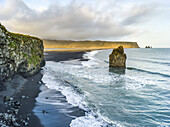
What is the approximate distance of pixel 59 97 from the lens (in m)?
9.91

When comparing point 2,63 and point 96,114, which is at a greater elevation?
point 2,63

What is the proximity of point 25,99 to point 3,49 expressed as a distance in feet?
13.5

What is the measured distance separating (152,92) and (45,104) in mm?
10961

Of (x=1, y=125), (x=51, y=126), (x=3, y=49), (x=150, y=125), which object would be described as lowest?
(x=150, y=125)

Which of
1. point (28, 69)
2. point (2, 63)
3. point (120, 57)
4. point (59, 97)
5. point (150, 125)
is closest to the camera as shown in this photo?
point (150, 125)

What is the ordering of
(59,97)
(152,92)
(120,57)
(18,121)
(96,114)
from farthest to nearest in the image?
(120,57)
(152,92)
(59,97)
(96,114)
(18,121)

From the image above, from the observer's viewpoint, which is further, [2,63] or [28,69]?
[28,69]

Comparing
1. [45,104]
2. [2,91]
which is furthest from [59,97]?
[2,91]

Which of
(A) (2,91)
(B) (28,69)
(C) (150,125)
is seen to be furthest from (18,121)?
(B) (28,69)

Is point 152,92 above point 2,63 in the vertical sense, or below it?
below

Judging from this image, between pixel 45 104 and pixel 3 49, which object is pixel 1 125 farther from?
pixel 3 49

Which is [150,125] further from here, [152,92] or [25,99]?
[25,99]

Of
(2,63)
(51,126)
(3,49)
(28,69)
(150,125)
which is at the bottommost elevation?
(150,125)

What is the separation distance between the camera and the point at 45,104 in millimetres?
8516
